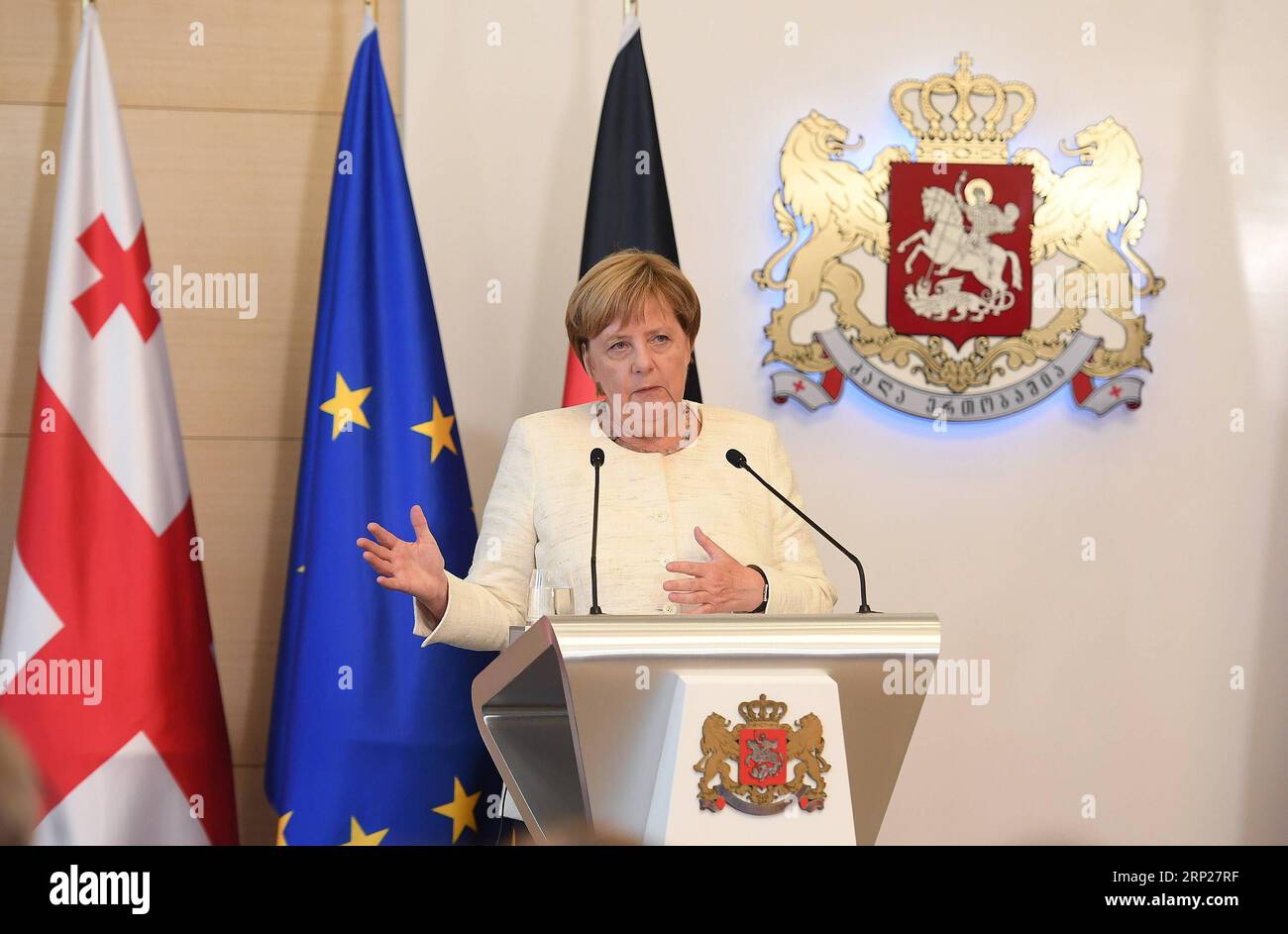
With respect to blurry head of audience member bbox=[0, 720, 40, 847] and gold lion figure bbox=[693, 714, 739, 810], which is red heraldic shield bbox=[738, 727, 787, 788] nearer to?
gold lion figure bbox=[693, 714, 739, 810]

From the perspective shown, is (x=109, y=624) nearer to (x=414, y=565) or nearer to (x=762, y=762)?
(x=414, y=565)

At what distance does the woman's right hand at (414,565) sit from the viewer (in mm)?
1751

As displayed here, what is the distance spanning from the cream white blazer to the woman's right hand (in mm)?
161

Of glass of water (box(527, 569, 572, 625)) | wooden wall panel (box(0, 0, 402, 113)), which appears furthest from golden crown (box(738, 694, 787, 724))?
wooden wall panel (box(0, 0, 402, 113))

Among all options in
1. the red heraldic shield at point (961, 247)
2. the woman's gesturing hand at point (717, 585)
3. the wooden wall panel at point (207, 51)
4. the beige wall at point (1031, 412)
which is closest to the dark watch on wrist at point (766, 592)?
the woman's gesturing hand at point (717, 585)

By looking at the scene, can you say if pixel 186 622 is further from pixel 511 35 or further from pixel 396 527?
pixel 511 35

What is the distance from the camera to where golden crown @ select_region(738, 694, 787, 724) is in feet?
4.78

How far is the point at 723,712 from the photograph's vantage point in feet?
4.77

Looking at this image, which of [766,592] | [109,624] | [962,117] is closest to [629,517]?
[766,592]

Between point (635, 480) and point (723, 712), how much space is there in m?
0.76

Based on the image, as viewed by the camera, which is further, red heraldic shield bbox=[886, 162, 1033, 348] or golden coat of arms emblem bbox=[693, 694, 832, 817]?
red heraldic shield bbox=[886, 162, 1033, 348]

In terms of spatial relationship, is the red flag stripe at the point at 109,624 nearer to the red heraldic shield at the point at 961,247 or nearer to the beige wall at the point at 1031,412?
the beige wall at the point at 1031,412

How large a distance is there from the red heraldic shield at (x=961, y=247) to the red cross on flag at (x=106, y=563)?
6.08ft
